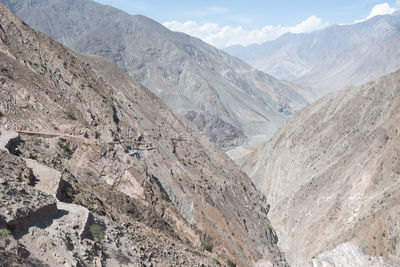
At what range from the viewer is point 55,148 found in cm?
1952

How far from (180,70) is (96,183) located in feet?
365

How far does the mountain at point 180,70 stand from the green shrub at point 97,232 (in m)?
85.4

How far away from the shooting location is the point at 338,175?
138 feet

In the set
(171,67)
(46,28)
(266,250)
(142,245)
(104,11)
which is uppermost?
(104,11)

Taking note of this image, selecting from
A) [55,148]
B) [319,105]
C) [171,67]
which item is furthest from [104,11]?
[55,148]

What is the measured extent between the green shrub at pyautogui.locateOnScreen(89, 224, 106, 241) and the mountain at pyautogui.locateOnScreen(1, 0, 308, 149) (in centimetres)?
8536

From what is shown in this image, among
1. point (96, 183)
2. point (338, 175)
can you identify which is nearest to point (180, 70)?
point (338, 175)

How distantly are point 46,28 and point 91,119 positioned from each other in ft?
523

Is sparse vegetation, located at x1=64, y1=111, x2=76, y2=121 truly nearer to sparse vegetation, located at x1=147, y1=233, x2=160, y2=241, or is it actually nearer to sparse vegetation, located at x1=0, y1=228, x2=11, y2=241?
sparse vegetation, located at x1=147, y1=233, x2=160, y2=241

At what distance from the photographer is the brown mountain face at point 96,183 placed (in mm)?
10945

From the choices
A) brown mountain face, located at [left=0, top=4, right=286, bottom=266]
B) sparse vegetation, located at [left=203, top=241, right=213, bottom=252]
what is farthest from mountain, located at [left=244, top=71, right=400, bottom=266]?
sparse vegetation, located at [left=203, top=241, right=213, bottom=252]

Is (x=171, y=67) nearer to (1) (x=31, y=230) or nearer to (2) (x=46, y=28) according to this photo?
(2) (x=46, y=28)

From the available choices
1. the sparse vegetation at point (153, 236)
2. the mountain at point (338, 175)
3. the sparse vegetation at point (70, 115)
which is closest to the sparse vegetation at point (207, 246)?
the sparse vegetation at point (153, 236)

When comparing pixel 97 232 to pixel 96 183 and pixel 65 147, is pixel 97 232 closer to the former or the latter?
pixel 96 183
